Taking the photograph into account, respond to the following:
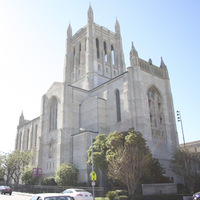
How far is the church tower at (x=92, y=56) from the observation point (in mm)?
56906

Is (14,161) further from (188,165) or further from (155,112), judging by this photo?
(188,165)

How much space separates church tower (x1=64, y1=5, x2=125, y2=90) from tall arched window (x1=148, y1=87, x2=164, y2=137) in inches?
635

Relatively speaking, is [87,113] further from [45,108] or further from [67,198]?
[67,198]

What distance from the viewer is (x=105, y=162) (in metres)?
30.8

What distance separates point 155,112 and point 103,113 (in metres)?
9.90

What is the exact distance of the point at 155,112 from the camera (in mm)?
42344

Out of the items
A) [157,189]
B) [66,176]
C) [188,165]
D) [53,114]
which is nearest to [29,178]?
[66,176]

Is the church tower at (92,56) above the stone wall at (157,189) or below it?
above

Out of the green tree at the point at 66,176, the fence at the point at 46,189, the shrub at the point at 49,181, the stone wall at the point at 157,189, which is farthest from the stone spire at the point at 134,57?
the shrub at the point at 49,181

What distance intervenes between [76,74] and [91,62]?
22.5ft

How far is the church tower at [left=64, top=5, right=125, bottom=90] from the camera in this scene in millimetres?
56906

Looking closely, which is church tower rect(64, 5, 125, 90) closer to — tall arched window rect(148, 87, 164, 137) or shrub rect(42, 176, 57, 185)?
tall arched window rect(148, 87, 164, 137)

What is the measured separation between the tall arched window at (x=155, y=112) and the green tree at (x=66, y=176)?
15.3 meters

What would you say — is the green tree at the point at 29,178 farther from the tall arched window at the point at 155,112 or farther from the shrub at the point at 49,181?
the tall arched window at the point at 155,112
